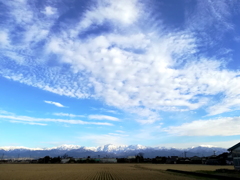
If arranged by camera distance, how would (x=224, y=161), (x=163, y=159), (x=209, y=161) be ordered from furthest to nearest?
(x=163, y=159) < (x=209, y=161) < (x=224, y=161)

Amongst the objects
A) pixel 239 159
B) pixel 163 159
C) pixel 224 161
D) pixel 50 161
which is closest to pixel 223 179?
pixel 239 159

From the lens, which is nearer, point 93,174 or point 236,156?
point 236,156

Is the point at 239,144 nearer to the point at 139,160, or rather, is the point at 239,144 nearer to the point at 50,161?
the point at 139,160

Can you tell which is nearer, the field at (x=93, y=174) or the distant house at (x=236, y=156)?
the field at (x=93, y=174)

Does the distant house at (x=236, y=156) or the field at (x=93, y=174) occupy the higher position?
the distant house at (x=236, y=156)

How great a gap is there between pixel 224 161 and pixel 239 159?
60.0 m

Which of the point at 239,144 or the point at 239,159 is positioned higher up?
the point at 239,144

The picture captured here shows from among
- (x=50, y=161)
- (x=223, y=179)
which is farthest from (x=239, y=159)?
(x=50, y=161)

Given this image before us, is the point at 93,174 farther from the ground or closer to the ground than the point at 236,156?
closer to the ground

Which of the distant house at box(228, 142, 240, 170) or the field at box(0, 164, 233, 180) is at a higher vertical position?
the distant house at box(228, 142, 240, 170)

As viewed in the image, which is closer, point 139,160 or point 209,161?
point 209,161

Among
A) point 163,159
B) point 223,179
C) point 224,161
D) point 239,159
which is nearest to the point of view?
point 223,179

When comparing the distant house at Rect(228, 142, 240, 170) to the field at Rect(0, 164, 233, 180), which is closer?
the field at Rect(0, 164, 233, 180)

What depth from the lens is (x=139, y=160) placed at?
462 ft
